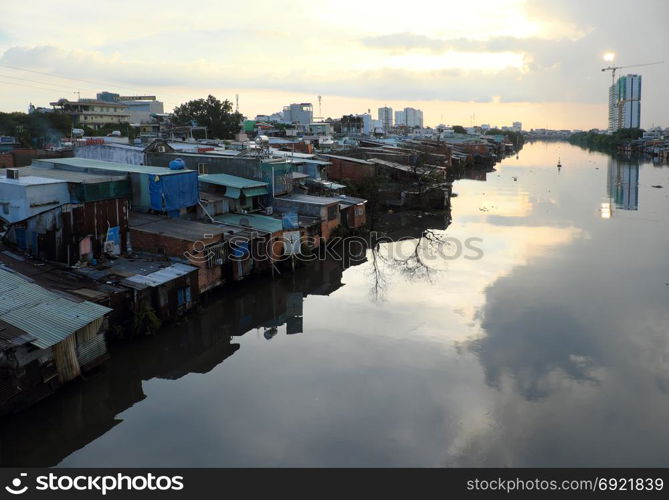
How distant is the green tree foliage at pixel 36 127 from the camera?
28.1 meters

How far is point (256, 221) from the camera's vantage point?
1530cm

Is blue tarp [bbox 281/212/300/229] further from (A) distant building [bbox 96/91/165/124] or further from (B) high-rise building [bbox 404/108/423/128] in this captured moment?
(B) high-rise building [bbox 404/108/423/128]

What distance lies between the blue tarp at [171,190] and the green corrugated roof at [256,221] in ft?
3.99

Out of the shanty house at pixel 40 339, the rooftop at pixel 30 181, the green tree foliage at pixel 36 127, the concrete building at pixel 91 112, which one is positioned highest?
the concrete building at pixel 91 112

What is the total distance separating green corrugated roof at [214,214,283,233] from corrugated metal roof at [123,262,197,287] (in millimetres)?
3324

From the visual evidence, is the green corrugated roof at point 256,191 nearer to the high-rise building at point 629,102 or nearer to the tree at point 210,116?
the tree at point 210,116

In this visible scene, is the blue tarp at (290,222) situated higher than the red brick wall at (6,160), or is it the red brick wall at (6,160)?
the red brick wall at (6,160)

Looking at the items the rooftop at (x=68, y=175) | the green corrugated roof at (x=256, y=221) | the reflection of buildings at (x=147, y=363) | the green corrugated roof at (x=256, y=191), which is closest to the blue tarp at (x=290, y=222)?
the green corrugated roof at (x=256, y=221)

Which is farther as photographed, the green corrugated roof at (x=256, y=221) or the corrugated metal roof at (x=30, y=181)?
the green corrugated roof at (x=256, y=221)

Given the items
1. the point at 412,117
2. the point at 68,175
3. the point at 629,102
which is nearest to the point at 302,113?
the point at 68,175

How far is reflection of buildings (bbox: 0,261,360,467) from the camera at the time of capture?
725cm

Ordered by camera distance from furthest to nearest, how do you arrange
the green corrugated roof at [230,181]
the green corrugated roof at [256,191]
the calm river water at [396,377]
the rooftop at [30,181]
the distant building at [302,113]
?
the distant building at [302,113]
the green corrugated roof at [256,191]
the green corrugated roof at [230,181]
the rooftop at [30,181]
the calm river water at [396,377]

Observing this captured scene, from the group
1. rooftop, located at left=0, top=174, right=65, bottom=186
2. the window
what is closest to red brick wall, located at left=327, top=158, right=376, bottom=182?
the window
